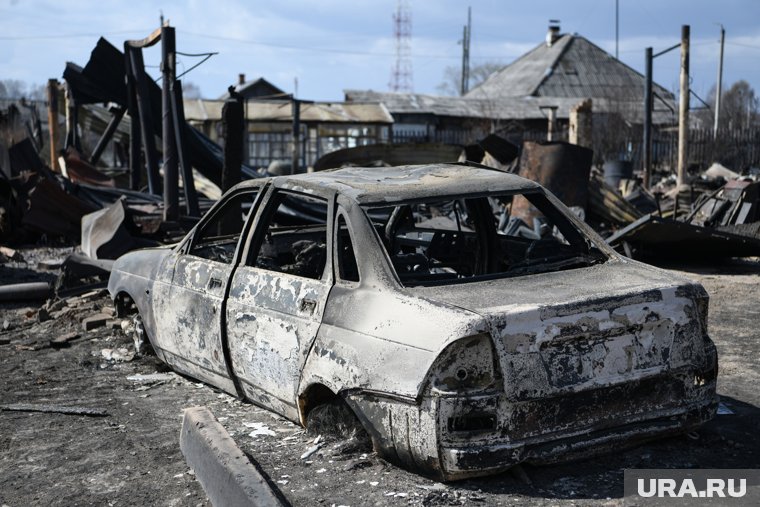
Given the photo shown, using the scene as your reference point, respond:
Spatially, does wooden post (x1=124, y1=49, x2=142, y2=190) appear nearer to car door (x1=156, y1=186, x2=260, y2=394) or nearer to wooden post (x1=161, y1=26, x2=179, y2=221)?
wooden post (x1=161, y1=26, x2=179, y2=221)

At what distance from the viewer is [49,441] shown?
200 inches

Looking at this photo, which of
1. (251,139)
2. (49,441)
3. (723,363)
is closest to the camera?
(49,441)

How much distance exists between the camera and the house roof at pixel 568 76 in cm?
5091

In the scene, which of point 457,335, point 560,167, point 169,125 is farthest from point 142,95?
point 457,335

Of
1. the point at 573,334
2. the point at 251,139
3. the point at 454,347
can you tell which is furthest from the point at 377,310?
the point at 251,139

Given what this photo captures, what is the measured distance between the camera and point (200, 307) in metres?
5.59

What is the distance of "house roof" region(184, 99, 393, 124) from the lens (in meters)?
34.5

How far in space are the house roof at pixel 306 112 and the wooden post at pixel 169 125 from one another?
2078 cm

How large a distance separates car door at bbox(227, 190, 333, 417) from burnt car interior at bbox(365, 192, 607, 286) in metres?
0.47

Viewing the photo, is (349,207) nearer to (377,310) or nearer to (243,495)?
(377,310)

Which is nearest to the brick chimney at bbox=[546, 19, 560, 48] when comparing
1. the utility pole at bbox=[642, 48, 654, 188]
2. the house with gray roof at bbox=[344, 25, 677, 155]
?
the house with gray roof at bbox=[344, 25, 677, 155]

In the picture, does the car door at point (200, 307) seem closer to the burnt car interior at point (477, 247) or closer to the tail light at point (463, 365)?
the burnt car interior at point (477, 247)

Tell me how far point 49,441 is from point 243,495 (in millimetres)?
1897

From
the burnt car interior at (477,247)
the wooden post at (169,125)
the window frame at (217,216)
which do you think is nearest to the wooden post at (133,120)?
the wooden post at (169,125)
